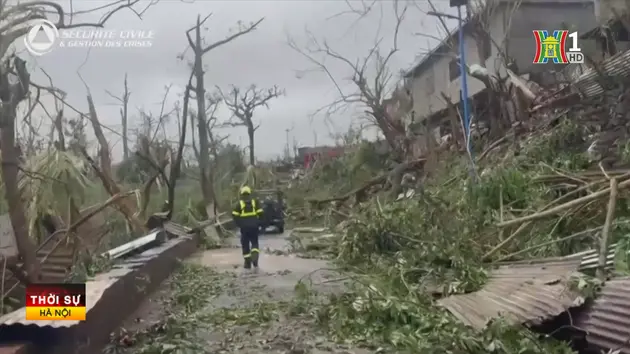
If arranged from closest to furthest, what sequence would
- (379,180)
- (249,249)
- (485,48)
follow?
(249,249) < (379,180) < (485,48)

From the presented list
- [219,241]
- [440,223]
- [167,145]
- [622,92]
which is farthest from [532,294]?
[167,145]

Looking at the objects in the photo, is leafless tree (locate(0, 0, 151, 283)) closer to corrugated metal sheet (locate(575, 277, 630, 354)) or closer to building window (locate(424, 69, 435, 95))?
corrugated metal sheet (locate(575, 277, 630, 354))

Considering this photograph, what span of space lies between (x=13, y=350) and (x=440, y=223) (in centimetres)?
553

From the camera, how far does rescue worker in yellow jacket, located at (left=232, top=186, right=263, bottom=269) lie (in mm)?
9258

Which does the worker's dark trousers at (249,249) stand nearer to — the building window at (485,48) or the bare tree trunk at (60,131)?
the bare tree trunk at (60,131)

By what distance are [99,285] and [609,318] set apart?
369 cm

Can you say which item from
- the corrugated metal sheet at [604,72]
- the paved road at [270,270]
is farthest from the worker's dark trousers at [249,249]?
the corrugated metal sheet at [604,72]

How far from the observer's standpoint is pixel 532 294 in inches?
184

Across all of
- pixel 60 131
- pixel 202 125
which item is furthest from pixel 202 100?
pixel 60 131

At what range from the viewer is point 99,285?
16.2ft

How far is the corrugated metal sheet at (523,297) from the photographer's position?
437cm

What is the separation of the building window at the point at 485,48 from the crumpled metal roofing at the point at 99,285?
1098 centimetres

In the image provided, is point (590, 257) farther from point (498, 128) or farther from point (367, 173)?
point (367, 173)

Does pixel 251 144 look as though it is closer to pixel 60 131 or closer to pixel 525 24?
pixel 525 24
